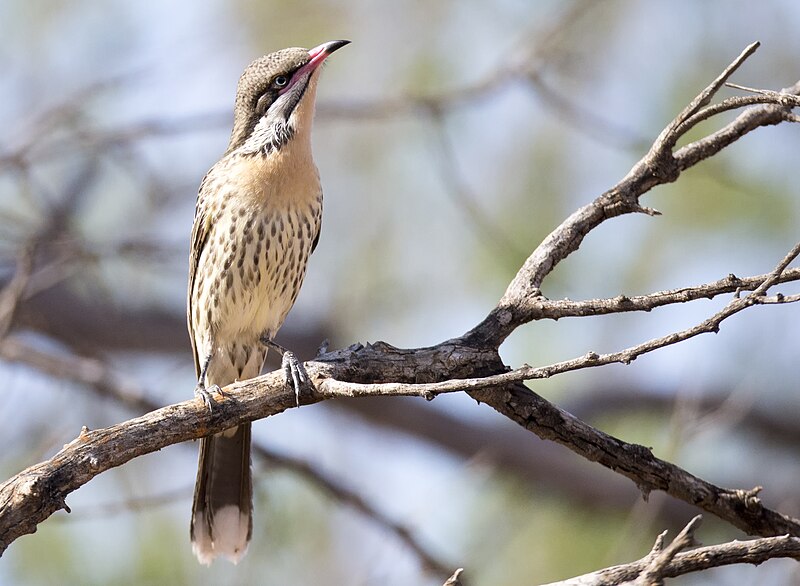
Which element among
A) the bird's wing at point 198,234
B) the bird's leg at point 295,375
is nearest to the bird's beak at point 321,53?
the bird's wing at point 198,234

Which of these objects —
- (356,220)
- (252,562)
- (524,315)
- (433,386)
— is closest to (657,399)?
(356,220)

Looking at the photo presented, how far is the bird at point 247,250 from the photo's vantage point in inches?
180

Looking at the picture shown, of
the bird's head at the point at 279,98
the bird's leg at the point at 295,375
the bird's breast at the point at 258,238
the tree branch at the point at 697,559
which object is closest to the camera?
the tree branch at the point at 697,559

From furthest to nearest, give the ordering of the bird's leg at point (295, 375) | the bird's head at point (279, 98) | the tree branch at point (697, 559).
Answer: the bird's head at point (279, 98) → the bird's leg at point (295, 375) → the tree branch at point (697, 559)

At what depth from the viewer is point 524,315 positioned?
3400mm

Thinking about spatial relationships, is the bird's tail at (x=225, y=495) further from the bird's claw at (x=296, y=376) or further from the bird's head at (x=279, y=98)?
the bird's claw at (x=296, y=376)

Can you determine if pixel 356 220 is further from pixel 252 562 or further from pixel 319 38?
pixel 252 562

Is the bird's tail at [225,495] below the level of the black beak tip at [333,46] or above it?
below

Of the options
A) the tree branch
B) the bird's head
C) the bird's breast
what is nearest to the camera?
the tree branch

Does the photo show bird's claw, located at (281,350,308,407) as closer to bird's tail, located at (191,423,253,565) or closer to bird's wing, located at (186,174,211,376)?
bird's tail, located at (191,423,253,565)

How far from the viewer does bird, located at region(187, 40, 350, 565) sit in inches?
180

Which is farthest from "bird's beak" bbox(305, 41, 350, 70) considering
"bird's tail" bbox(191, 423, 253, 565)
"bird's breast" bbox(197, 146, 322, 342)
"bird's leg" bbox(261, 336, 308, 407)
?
"bird's leg" bbox(261, 336, 308, 407)

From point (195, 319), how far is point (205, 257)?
34 centimetres

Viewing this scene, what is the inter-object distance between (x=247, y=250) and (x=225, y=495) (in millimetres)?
1118
